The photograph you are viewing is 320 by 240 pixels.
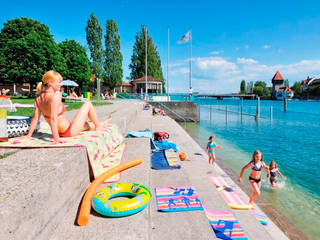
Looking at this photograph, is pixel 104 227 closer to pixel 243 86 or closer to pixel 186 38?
pixel 186 38

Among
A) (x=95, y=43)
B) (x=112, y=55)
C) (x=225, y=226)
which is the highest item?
(x=95, y=43)

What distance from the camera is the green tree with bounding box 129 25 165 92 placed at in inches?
2135

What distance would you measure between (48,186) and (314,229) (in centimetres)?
697

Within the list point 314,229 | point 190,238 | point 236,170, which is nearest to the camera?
point 190,238

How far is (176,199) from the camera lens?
9.66ft

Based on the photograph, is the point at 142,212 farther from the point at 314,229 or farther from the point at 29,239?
the point at 314,229

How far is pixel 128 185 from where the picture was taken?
279cm

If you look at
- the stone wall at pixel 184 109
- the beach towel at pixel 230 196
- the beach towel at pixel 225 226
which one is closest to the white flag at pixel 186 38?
the stone wall at pixel 184 109

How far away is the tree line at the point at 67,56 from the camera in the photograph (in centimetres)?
2641

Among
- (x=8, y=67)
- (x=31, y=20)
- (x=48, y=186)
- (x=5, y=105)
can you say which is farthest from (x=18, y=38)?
(x=48, y=186)

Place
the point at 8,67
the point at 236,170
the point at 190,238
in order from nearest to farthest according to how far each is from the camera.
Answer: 1. the point at 190,238
2. the point at 236,170
3. the point at 8,67

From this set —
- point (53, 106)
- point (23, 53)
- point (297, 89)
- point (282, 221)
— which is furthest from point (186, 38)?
point (297, 89)

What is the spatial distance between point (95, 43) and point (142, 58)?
537 inches

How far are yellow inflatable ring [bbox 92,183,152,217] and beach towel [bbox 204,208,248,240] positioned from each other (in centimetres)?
145
